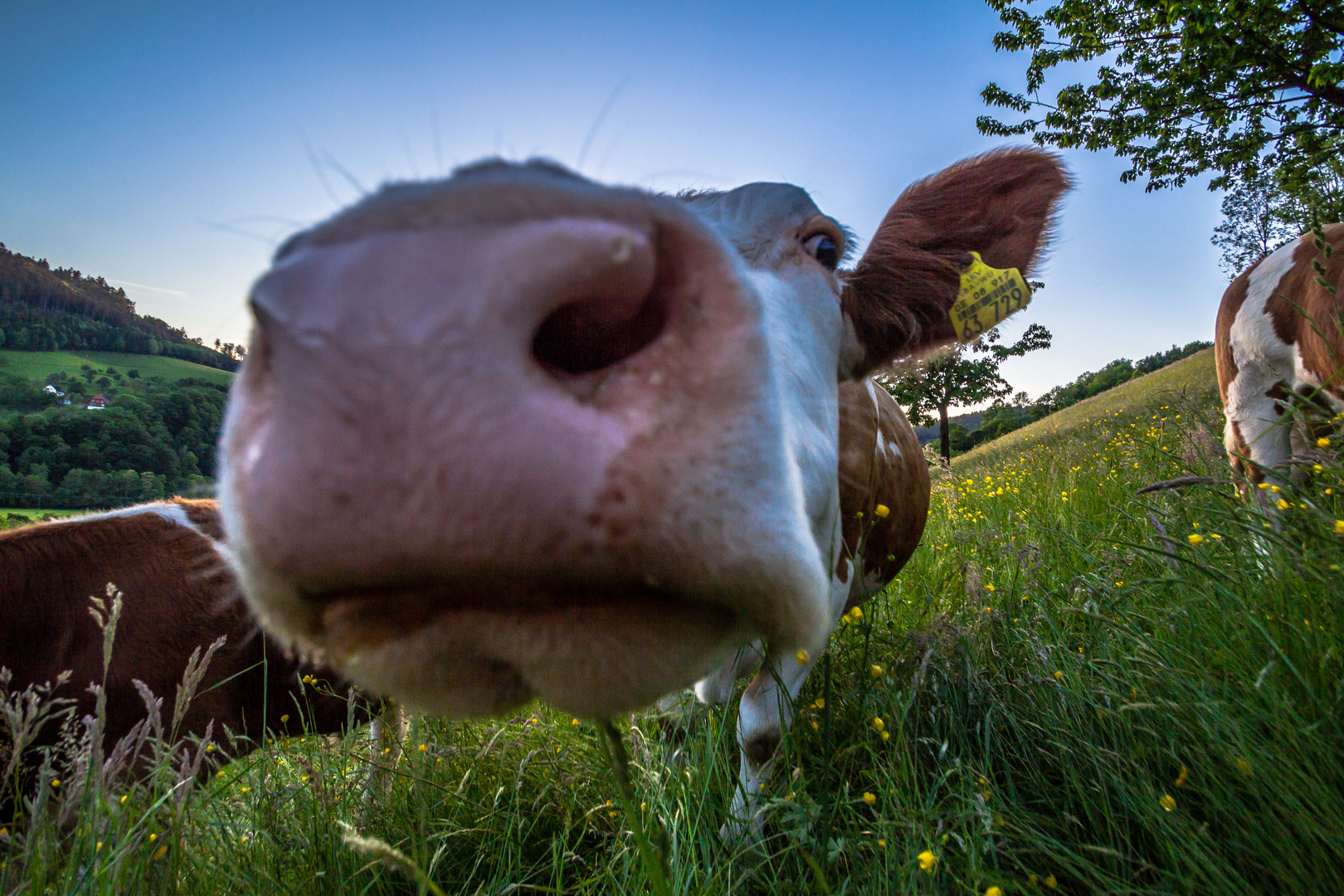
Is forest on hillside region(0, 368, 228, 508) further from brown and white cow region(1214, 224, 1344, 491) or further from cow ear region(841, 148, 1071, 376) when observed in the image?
brown and white cow region(1214, 224, 1344, 491)

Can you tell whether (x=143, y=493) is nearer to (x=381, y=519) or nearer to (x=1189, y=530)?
(x=381, y=519)

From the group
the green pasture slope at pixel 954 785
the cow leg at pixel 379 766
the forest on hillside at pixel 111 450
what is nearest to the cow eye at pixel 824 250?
the green pasture slope at pixel 954 785

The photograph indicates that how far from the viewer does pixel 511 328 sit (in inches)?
23.5

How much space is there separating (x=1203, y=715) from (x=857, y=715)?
938 millimetres

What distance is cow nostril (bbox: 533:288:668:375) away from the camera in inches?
25.3

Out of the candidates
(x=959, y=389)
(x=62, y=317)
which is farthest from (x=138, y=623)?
(x=62, y=317)

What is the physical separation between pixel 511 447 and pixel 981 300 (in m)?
2.51

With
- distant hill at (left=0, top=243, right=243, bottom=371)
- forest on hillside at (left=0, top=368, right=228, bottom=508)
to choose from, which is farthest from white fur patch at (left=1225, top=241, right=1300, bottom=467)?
distant hill at (left=0, top=243, right=243, bottom=371)

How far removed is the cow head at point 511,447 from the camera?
599 mm

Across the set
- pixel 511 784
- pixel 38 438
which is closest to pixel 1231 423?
pixel 511 784

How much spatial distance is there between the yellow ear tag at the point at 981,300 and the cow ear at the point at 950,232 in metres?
0.05

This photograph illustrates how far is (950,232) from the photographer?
2.71 meters

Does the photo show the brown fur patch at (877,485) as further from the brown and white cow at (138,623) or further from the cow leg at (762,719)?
the brown and white cow at (138,623)

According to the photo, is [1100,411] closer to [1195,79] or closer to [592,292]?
[1195,79]
